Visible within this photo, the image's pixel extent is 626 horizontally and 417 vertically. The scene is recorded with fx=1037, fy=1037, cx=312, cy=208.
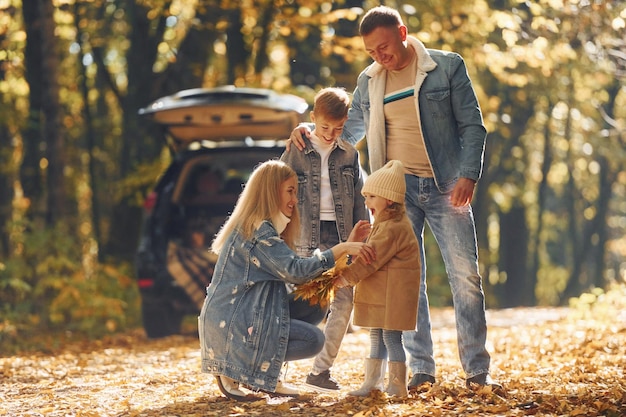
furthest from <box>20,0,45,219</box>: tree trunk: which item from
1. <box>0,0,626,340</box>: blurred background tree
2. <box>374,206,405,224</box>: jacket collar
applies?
<box>374,206,405,224</box>: jacket collar

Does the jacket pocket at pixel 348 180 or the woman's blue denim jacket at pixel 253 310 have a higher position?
the jacket pocket at pixel 348 180

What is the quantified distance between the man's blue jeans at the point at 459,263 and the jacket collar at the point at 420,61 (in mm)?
677

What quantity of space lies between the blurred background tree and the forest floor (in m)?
2.30

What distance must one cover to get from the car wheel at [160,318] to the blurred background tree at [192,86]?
1.39 metres

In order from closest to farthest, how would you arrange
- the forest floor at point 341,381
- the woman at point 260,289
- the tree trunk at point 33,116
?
1. the forest floor at point 341,381
2. the woman at point 260,289
3. the tree trunk at point 33,116

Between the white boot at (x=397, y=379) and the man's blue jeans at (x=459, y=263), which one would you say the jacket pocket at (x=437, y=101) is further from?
the white boot at (x=397, y=379)

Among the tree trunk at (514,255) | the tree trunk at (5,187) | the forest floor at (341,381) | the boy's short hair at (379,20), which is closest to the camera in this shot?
the forest floor at (341,381)

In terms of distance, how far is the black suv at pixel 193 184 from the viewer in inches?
390

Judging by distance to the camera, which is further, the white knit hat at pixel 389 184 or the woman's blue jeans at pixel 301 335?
the woman's blue jeans at pixel 301 335

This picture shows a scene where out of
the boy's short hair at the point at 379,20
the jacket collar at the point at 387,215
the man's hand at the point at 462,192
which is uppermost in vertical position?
the boy's short hair at the point at 379,20

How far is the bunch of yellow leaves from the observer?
19.3 ft

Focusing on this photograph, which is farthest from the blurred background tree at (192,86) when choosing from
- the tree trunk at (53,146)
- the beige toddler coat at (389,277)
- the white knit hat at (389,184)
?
the beige toddler coat at (389,277)

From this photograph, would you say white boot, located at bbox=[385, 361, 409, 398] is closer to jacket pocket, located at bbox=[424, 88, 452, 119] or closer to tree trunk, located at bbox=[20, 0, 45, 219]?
jacket pocket, located at bbox=[424, 88, 452, 119]

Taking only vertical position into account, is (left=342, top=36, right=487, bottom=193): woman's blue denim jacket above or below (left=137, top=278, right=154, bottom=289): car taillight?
above
